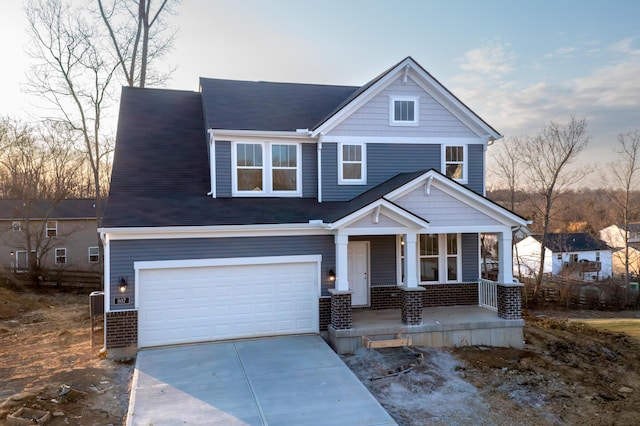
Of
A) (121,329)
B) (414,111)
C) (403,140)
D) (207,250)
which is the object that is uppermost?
(414,111)

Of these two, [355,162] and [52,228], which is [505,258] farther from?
[52,228]

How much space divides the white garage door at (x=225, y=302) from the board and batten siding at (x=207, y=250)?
0.94 feet

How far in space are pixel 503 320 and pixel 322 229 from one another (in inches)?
212

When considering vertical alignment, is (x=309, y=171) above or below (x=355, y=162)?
below

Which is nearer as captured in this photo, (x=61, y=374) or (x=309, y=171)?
(x=61, y=374)

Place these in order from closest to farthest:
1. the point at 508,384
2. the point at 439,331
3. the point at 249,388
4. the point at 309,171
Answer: the point at 249,388
the point at 508,384
the point at 439,331
the point at 309,171

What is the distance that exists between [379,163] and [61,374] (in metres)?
9.70

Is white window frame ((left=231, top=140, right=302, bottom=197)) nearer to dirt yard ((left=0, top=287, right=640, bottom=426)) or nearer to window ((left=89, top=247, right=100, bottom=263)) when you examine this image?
dirt yard ((left=0, top=287, right=640, bottom=426))

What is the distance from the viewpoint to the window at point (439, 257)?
1369 cm

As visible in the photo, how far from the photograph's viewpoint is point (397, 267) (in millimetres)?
13297

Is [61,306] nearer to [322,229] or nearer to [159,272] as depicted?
[159,272]

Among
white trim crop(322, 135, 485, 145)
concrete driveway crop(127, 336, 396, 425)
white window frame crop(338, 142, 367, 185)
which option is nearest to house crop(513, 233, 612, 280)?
white trim crop(322, 135, 485, 145)

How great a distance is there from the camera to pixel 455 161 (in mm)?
13797

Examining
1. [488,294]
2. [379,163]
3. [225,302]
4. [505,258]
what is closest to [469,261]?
[488,294]
